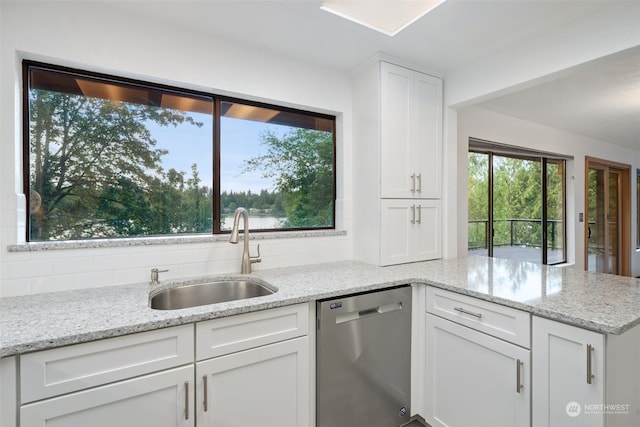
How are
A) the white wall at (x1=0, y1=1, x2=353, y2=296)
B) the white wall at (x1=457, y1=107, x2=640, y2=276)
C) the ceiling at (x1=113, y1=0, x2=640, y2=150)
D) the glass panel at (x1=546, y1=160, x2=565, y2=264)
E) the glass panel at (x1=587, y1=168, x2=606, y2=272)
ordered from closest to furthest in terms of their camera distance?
the white wall at (x1=0, y1=1, x2=353, y2=296) < the ceiling at (x1=113, y1=0, x2=640, y2=150) < the white wall at (x1=457, y1=107, x2=640, y2=276) < the glass panel at (x1=546, y1=160, x2=565, y2=264) < the glass panel at (x1=587, y1=168, x2=606, y2=272)

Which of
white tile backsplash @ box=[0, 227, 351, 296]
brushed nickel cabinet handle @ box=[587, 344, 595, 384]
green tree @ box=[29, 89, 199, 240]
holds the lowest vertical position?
brushed nickel cabinet handle @ box=[587, 344, 595, 384]

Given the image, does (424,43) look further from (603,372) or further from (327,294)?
(603,372)

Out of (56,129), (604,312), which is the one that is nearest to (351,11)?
(56,129)

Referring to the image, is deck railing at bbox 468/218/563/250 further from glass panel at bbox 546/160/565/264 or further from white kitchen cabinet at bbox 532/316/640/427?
white kitchen cabinet at bbox 532/316/640/427

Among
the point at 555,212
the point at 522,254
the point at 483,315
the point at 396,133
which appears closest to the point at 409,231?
the point at 396,133

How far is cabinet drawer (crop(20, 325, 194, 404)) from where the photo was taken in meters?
1.00

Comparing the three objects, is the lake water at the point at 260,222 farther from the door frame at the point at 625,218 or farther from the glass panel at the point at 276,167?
the door frame at the point at 625,218

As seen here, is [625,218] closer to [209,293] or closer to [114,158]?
[209,293]

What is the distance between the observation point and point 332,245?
235 centimetres

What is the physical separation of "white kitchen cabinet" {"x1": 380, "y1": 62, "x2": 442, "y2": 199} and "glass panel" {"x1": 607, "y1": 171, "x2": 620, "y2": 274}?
15.4 feet

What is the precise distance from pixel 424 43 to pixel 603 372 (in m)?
1.94

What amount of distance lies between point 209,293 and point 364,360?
985mm

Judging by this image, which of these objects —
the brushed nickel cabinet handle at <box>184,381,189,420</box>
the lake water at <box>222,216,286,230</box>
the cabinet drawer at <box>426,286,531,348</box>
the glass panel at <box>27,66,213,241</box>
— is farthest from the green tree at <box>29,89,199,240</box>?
the cabinet drawer at <box>426,286,531,348</box>

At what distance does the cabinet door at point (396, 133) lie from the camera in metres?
2.15
